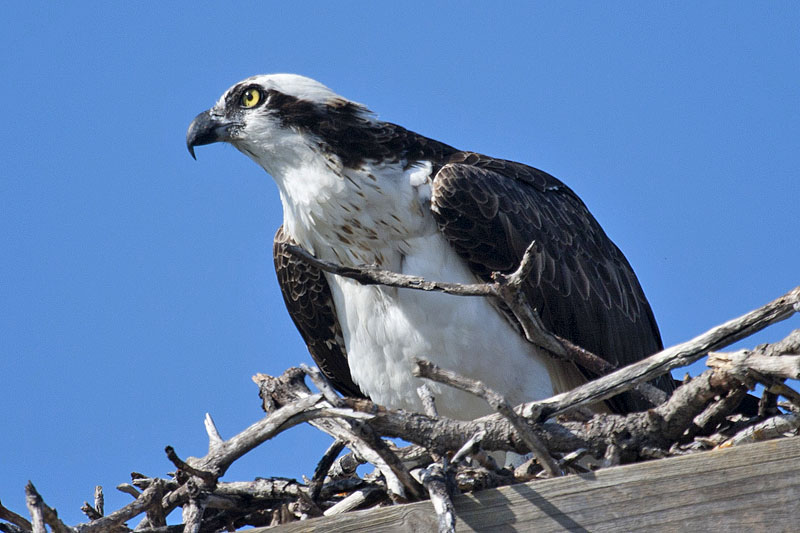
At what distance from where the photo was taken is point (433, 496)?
3176mm

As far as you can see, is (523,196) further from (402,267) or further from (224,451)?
(224,451)

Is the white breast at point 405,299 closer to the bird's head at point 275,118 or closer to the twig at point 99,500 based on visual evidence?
the bird's head at point 275,118

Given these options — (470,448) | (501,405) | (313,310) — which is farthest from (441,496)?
(313,310)

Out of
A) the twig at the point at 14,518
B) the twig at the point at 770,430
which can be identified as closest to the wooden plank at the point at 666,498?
the twig at the point at 770,430

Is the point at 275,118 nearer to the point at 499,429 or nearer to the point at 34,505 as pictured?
the point at 499,429

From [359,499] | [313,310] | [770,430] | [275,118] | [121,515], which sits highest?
[275,118]

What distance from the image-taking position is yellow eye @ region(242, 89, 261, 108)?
5863 mm

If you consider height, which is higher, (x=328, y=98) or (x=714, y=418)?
(x=328, y=98)

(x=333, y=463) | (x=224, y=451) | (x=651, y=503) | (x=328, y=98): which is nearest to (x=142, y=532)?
(x=224, y=451)

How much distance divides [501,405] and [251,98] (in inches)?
125

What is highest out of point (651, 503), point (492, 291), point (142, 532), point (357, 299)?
point (357, 299)

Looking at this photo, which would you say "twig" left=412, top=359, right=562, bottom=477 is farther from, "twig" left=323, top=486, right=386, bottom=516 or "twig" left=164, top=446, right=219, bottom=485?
"twig" left=164, top=446, right=219, bottom=485

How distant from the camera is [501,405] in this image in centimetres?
325

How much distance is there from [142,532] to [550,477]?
1.54 meters
